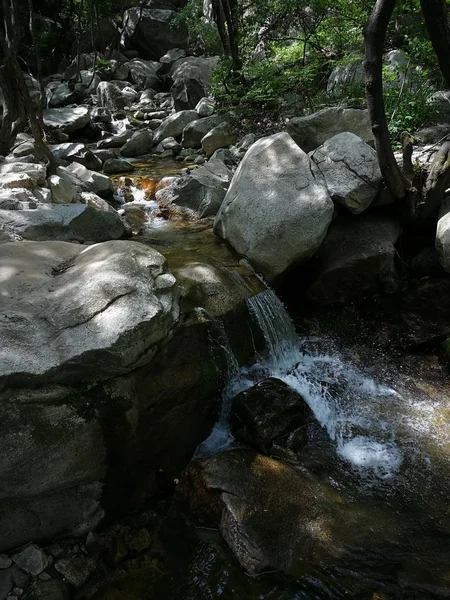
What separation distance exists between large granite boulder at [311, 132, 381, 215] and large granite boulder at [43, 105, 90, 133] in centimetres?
1169

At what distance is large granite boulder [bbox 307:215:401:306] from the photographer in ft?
20.0

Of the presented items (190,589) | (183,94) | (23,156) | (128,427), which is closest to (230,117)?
(183,94)

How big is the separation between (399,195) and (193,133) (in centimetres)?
861

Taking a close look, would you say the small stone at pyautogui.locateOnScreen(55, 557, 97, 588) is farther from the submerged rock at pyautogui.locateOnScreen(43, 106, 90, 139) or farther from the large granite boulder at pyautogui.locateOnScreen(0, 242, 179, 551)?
the submerged rock at pyautogui.locateOnScreen(43, 106, 90, 139)

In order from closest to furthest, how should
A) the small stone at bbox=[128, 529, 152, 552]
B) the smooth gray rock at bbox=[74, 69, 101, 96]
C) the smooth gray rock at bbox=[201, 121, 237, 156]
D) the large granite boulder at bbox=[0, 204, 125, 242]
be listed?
the small stone at bbox=[128, 529, 152, 552] → the large granite boulder at bbox=[0, 204, 125, 242] → the smooth gray rock at bbox=[201, 121, 237, 156] → the smooth gray rock at bbox=[74, 69, 101, 96]

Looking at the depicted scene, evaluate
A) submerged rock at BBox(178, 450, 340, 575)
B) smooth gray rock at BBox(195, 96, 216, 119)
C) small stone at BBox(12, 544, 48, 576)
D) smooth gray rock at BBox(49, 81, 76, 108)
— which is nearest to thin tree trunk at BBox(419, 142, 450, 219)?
submerged rock at BBox(178, 450, 340, 575)

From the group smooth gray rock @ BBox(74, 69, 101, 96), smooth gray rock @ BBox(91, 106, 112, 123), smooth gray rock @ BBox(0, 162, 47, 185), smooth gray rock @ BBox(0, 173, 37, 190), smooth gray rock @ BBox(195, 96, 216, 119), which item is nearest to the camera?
smooth gray rock @ BBox(0, 173, 37, 190)

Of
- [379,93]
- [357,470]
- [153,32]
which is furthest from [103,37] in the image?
[357,470]

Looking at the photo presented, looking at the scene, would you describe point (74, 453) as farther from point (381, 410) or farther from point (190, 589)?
point (381, 410)

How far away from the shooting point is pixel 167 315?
153 inches

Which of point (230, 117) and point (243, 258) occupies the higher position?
point (230, 117)

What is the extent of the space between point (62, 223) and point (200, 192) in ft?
10.0

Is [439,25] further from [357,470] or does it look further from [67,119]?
[67,119]

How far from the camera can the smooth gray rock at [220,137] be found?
1197 centimetres
